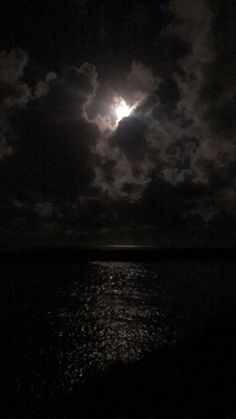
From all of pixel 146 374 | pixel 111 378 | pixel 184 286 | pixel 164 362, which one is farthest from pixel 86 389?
pixel 184 286

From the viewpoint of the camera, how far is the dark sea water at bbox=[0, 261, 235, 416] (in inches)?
871

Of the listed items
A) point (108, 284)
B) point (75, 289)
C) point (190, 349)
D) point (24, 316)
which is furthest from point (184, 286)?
point (190, 349)

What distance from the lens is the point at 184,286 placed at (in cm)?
7481

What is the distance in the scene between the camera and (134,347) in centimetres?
2848

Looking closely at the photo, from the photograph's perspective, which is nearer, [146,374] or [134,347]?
[146,374]

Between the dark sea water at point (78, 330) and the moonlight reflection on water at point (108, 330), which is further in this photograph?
the moonlight reflection on water at point (108, 330)

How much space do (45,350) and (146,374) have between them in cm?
1172

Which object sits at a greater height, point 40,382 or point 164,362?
point 164,362

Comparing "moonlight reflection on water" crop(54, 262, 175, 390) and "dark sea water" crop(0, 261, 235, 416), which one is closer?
"dark sea water" crop(0, 261, 235, 416)

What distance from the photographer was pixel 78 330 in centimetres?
3450

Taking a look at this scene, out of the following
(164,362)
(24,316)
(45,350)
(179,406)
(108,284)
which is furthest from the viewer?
(108,284)

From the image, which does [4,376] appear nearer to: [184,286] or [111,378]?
[111,378]

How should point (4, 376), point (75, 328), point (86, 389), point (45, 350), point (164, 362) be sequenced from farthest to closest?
point (75, 328) → point (45, 350) → point (4, 376) → point (164, 362) → point (86, 389)

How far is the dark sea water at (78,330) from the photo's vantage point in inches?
871
